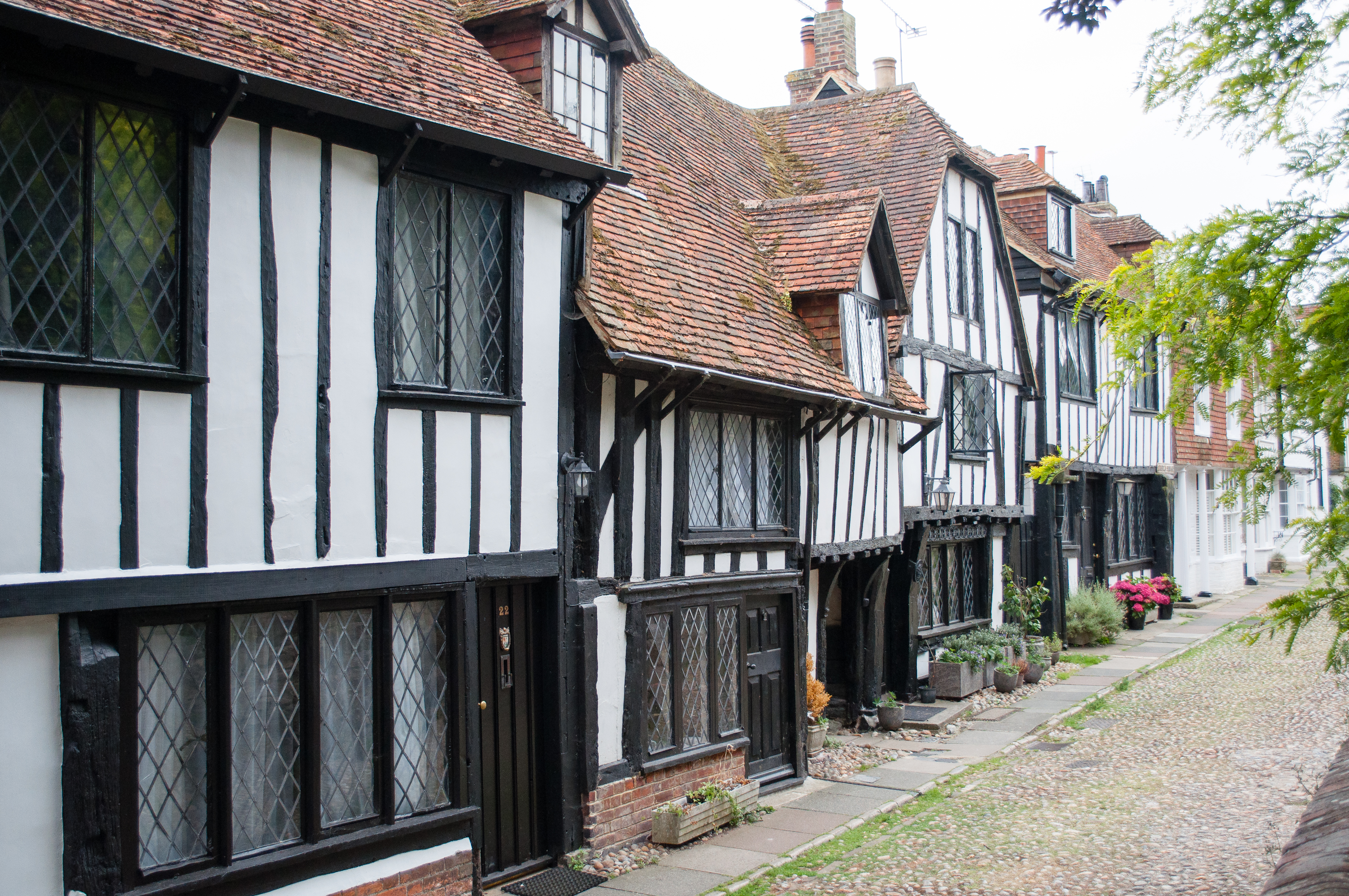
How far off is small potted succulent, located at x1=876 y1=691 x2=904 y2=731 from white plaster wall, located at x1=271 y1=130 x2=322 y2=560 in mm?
8978

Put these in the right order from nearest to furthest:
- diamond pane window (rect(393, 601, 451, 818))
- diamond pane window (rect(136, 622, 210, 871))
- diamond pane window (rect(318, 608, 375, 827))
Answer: diamond pane window (rect(136, 622, 210, 871))
diamond pane window (rect(318, 608, 375, 827))
diamond pane window (rect(393, 601, 451, 818))

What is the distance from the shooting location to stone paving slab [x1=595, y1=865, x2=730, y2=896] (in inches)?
309

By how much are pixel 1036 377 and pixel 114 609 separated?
55.0ft

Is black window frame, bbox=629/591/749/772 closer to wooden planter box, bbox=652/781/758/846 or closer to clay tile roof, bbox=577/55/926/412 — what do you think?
wooden planter box, bbox=652/781/758/846

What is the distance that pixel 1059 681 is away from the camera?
56.0 feet

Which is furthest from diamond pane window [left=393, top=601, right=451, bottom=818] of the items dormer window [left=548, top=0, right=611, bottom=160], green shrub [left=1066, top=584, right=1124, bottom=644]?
green shrub [left=1066, top=584, right=1124, bottom=644]

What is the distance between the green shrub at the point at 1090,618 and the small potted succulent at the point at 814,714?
9.91 m

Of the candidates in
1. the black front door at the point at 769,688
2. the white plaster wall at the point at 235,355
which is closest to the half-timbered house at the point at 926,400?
the black front door at the point at 769,688

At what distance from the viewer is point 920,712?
1430cm

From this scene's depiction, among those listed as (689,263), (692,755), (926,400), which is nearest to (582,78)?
(689,263)

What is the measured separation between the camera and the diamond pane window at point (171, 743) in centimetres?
580

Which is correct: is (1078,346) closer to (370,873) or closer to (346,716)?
(346,716)

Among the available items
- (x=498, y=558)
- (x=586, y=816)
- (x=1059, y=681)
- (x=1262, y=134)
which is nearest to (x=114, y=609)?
(x=498, y=558)

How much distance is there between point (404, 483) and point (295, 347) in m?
1.14
